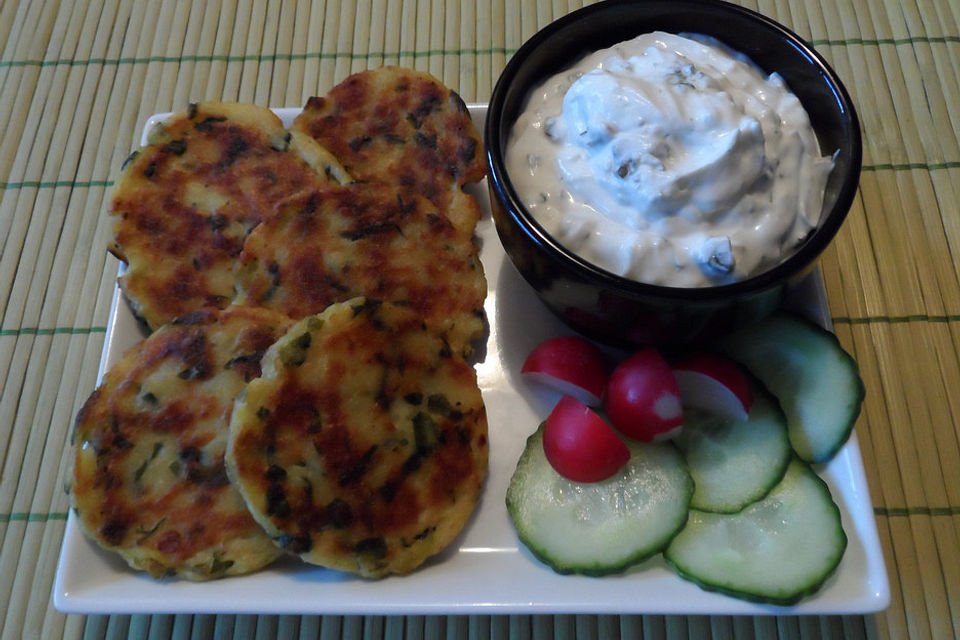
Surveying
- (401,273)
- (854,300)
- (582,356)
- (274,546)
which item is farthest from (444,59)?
(274,546)

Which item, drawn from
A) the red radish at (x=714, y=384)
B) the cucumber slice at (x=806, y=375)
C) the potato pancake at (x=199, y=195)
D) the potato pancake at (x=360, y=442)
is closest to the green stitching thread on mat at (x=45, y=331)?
the potato pancake at (x=199, y=195)

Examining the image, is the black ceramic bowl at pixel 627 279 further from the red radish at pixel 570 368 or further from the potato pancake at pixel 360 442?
the potato pancake at pixel 360 442

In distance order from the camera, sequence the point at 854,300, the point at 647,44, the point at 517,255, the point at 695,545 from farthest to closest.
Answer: the point at 854,300 → the point at 647,44 → the point at 517,255 → the point at 695,545

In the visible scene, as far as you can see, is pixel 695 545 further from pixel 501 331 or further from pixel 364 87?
pixel 364 87

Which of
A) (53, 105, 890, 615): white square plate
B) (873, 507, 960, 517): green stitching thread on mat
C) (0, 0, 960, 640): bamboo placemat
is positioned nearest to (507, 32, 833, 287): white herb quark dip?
(53, 105, 890, 615): white square plate

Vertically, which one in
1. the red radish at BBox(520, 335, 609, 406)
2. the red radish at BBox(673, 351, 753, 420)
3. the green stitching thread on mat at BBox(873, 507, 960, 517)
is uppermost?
the red radish at BBox(673, 351, 753, 420)

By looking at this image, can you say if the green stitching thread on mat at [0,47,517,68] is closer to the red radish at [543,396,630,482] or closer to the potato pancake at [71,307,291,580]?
the potato pancake at [71,307,291,580]

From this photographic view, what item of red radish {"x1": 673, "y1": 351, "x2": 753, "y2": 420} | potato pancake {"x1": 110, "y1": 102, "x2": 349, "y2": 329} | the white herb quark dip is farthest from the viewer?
potato pancake {"x1": 110, "y1": 102, "x2": 349, "y2": 329}
